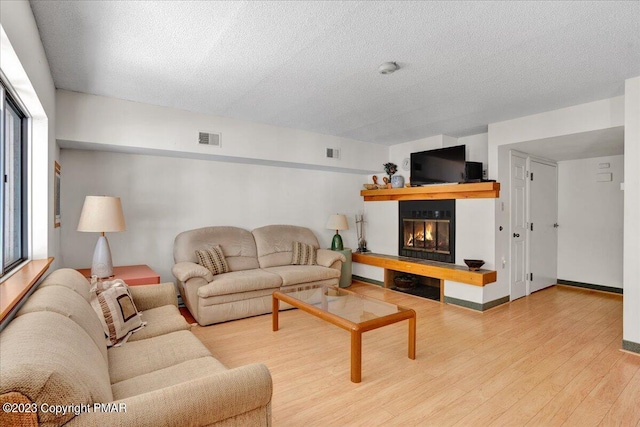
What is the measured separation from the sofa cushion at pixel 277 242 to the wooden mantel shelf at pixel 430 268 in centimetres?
97

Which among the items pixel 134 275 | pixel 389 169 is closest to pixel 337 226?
pixel 389 169

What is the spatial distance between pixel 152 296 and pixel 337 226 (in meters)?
3.21

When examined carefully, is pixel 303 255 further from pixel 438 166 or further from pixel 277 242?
pixel 438 166

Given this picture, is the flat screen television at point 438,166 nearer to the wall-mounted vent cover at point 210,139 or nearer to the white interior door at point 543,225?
the white interior door at point 543,225

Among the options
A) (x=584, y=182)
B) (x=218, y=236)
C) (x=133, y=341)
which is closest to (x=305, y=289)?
(x=218, y=236)

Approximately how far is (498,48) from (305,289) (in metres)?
2.77

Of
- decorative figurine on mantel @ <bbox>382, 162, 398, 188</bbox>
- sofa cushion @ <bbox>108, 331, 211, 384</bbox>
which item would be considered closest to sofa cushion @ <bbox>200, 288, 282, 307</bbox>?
sofa cushion @ <bbox>108, 331, 211, 384</bbox>

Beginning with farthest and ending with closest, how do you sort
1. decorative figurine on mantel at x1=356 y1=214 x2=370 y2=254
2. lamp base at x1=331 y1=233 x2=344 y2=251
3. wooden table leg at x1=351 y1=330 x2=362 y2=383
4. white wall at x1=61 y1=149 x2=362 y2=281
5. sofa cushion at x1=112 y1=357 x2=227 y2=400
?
decorative figurine on mantel at x1=356 y1=214 x2=370 y2=254 < lamp base at x1=331 y1=233 x2=344 y2=251 < white wall at x1=61 y1=149 x2=362 y2=281 < wooden table leg at x1=351 y1=330 x2=362 y2=383 < sofa cushion at x1=112 y1=357 x2=227 y2=400

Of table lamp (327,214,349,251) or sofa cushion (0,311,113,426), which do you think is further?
table lamp (327,214,349,251)

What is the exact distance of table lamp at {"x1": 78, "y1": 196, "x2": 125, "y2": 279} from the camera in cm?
317

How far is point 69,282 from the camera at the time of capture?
2045 millimetres

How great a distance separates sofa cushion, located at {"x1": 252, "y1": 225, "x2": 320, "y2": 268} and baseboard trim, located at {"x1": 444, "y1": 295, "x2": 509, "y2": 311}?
2.01m

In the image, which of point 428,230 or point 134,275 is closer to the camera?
point 134,275

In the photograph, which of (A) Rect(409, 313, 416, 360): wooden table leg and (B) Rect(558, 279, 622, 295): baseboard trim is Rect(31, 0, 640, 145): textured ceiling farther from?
(B) Rect(558, 279, 622, 295): baseboard trim
